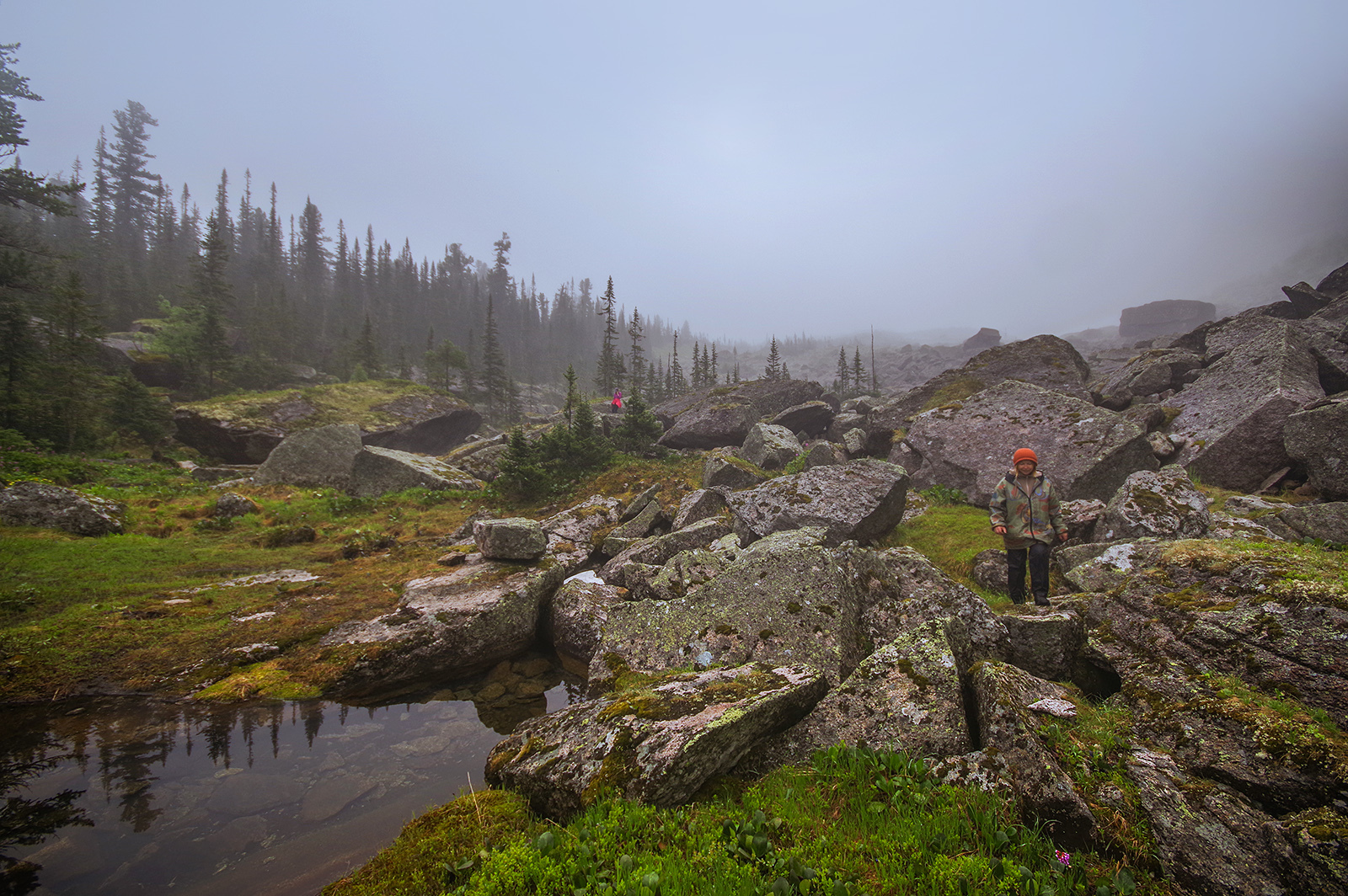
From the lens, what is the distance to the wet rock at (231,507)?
645 inches

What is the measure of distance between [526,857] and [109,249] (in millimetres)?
109088

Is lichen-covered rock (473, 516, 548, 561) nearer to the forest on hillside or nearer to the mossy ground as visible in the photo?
the mossy ground

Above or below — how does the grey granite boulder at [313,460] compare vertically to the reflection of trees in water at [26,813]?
above

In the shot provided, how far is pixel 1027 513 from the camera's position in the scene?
29.6ft

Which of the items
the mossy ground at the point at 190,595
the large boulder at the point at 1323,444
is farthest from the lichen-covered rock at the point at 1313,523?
the mossy ground at the point at 190,595

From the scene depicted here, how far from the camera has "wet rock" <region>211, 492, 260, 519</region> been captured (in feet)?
53.7

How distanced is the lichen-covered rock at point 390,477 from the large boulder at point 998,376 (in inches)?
790

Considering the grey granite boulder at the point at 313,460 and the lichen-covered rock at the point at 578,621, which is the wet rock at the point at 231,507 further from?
the lichen-covered rock at the point at 578,621

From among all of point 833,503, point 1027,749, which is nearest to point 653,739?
point 1027,749

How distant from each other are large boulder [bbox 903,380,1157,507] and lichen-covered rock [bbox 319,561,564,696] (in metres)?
13.5

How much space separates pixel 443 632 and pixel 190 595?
6.27m

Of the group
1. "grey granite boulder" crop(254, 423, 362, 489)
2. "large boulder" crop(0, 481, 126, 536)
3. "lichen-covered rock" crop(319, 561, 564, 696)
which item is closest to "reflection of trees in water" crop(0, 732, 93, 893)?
"lichen-covered rock" crop(319, 561, 564, 696)

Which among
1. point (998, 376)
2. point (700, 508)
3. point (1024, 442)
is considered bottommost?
point (700, 508)

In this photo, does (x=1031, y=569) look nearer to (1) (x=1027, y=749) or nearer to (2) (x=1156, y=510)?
(2) (x=1156, y=510)
